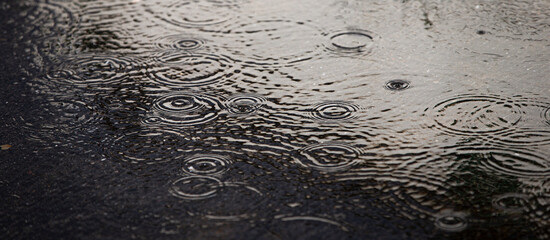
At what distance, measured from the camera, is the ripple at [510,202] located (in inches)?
95.7

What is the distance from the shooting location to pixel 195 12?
450cm

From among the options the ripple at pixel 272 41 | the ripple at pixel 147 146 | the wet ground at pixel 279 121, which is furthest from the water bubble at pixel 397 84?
the ripple at pixel 147 146

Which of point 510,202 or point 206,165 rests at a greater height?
point 206,165

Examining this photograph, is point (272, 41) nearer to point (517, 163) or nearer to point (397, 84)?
point (397, 84)

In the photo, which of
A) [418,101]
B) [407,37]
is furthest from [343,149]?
[407,37]

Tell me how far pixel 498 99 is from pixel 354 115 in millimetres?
791

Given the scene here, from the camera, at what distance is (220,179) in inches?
108

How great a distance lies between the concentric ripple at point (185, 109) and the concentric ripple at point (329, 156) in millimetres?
632

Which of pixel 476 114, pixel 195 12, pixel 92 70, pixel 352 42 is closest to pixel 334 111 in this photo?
pixel 476 114

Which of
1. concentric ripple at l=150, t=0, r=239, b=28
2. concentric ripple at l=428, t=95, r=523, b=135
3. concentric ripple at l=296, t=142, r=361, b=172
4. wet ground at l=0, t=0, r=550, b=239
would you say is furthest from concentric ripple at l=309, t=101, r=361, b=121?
concentric ripple at l=150, t=0, r=239, b=28

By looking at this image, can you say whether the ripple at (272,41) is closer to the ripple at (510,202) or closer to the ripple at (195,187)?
the ripple at (195,187)

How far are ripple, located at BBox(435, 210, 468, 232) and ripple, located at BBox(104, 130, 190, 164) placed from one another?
50.4 inches

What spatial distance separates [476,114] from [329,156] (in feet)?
2.79

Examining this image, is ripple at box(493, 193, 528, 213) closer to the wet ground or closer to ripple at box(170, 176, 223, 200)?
the wet ground
